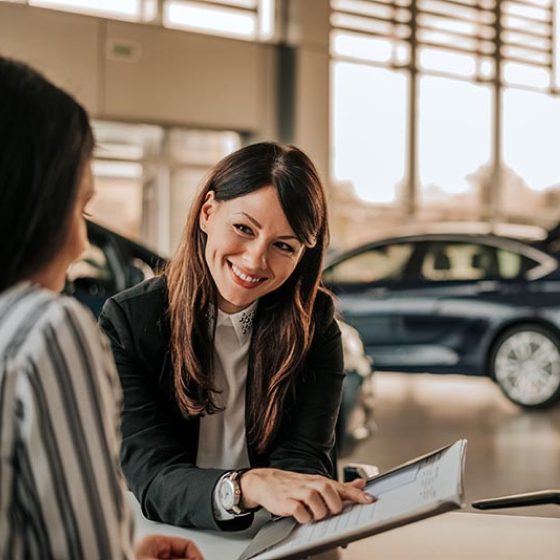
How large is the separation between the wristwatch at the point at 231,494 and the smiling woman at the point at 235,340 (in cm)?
17

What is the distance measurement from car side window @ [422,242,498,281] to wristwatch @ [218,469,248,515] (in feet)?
20.5

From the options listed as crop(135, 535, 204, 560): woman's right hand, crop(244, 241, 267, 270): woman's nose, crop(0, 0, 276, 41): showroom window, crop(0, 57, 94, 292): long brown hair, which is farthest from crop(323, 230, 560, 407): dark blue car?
crop(0, 57, 94, 292): long brown hair

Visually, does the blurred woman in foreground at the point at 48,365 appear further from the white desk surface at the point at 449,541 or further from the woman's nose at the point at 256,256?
the woman's nose at the point at 256,256

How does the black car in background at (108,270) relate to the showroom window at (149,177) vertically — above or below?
below

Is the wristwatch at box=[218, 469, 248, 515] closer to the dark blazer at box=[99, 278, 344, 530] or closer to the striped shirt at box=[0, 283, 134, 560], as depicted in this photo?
the dark blazer at box=[99, 278, 344, 530]

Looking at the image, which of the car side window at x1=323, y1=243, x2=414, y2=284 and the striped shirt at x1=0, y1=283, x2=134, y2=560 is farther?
the car side window at x1=323, y1=243, x2=414, y2=284

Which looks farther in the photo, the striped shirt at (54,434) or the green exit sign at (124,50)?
the green exit sign at (124,50)

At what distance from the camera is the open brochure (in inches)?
40.9

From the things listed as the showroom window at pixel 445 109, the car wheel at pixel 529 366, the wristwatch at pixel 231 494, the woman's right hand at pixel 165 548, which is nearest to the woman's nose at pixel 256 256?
the wristwatch at pixel 231 494

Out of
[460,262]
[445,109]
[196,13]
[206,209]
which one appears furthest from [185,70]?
[206,209]

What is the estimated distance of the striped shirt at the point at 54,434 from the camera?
0.75 m

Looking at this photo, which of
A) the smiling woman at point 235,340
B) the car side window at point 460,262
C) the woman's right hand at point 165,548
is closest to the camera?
the woman's right hand at point 165,548

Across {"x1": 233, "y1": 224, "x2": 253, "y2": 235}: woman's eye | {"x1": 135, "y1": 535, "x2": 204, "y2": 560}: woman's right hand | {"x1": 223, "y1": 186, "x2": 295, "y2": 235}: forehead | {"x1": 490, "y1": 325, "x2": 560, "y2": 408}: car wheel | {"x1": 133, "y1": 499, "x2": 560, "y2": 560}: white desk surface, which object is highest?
{"x1": 223, "y1": 186, "x2": 295, "y2": 235}: forehead

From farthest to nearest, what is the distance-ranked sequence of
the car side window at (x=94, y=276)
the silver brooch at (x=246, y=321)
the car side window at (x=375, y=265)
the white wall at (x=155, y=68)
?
the white wall at (x=155, y=68)
the car side window at (x=375, y=265)
the car side window at (x=94, y=276)
the silver brooch at (x=246, y=321)
